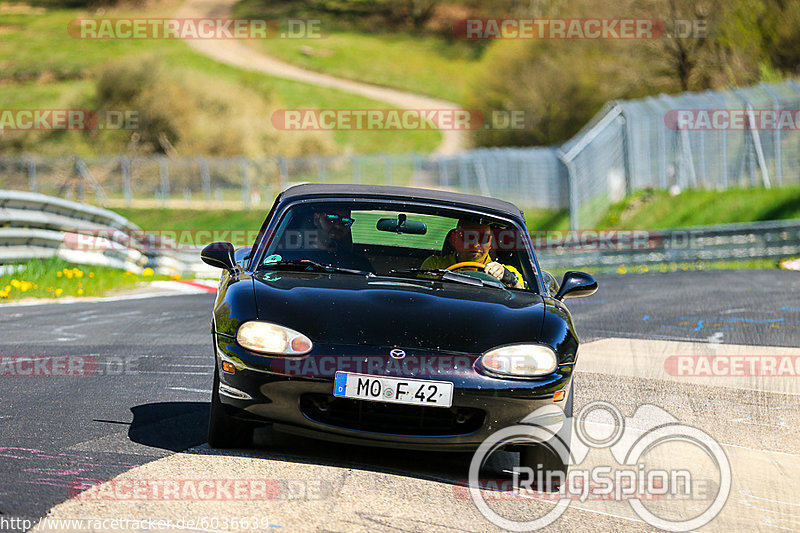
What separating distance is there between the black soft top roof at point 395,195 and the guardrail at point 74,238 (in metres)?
8.50

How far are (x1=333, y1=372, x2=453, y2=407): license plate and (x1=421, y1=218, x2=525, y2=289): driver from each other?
4.92 feet

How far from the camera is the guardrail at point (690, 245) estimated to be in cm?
2070

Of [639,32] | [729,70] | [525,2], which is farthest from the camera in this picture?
[525,2]

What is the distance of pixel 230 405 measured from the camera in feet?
17.5

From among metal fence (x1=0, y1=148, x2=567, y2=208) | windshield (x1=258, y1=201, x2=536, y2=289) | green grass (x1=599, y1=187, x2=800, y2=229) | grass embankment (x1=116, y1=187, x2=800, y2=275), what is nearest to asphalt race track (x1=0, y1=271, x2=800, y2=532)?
windshield (x1=258, y1=201, x2=536, y2=289)

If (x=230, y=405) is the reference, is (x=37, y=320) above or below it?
below

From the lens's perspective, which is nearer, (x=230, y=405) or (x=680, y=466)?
(x=230, y=405)

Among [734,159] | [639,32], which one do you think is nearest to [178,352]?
[734,159]

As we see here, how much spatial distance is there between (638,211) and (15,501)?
89.3ft

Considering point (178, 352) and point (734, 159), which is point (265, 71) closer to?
point (734, 159)

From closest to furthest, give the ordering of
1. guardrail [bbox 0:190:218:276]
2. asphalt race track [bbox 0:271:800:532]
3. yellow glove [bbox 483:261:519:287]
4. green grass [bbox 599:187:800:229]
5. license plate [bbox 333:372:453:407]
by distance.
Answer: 1. asphalt race track [bbox 0:271:800:532]
2. license plate [bbox 333:372:453:407]
3. yellow glove [bbox 483:261:519:287]
4. guardrail [bbox 0:190:218:276]
5. green grass [bbox 599:187:800:229]

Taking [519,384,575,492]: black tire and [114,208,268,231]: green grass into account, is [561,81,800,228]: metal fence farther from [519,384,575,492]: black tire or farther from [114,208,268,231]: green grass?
[519,384,575,492]: black tire

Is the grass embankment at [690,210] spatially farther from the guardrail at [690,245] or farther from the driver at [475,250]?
the driver at [475,250]

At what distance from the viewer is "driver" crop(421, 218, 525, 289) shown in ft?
21.5
